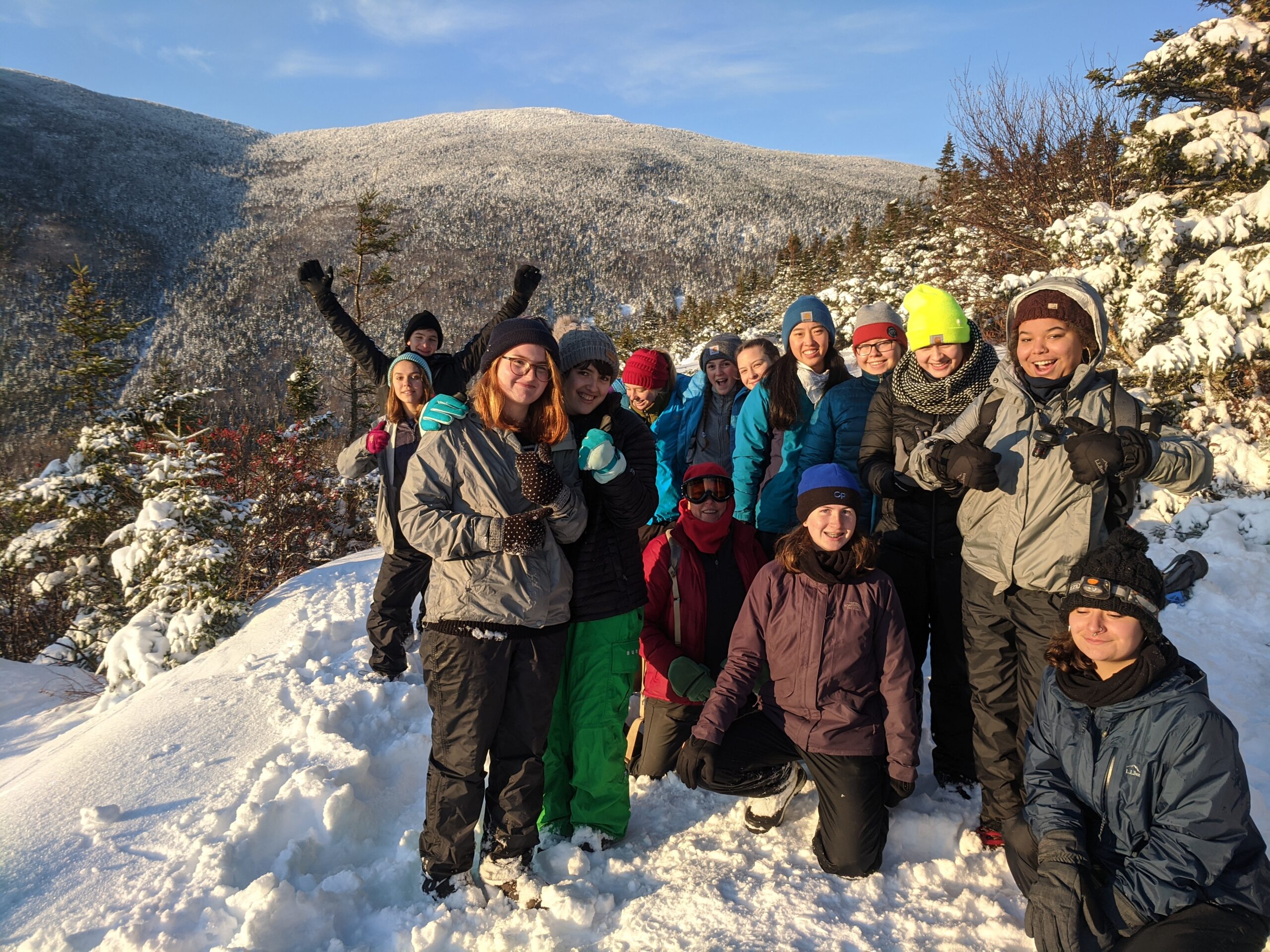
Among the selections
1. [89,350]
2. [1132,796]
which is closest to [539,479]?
[1132,796]

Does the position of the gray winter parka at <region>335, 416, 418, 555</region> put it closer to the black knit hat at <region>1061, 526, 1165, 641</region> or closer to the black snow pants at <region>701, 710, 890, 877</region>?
the black snow pants at <region>701, 710, 890, 877</region>

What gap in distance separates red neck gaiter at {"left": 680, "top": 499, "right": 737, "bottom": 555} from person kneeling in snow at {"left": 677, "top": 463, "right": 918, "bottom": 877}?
1.46ft

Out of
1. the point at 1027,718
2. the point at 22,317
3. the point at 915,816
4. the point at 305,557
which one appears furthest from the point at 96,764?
the point at 22,317

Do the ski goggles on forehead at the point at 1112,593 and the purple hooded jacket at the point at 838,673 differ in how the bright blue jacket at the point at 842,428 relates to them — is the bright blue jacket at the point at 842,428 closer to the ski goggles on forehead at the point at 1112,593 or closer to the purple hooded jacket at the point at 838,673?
the purple hooded jacket at the point at 838,673

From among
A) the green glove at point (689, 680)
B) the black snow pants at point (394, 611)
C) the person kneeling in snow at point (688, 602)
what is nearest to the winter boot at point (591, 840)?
the person kneeling in snow at point (688, 602)

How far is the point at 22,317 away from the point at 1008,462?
99.5 meters

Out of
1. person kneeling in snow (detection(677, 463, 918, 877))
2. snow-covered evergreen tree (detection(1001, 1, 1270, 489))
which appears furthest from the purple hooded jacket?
snow-covered evergreen tree (detection(1001, 1, 1270, 489))

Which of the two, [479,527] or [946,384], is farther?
[946,384]

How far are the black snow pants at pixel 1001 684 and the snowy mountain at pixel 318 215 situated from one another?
69053mm

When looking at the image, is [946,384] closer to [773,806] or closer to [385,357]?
[773,806]

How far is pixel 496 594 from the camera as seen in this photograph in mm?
2197

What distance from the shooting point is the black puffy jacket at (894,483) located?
270cm

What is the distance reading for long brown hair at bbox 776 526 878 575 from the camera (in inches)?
98.7

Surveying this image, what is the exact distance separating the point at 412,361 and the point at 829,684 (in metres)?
2.85
